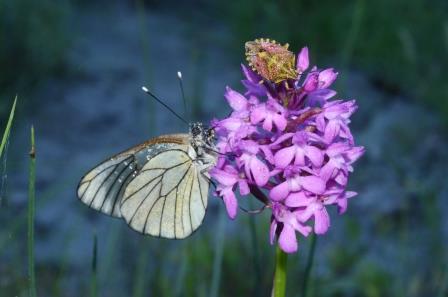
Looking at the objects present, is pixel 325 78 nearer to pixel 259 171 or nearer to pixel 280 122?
pixel 280 122

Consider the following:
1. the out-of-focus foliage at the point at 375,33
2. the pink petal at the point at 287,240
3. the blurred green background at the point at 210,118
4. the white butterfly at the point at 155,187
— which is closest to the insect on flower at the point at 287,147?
the pink petal at the point at 287,240

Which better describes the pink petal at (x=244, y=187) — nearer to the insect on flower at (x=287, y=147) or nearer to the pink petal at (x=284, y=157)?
the insect on flower at (x=287, y=147)

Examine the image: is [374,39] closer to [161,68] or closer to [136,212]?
[161,68]

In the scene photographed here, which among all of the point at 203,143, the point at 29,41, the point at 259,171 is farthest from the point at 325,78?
the point at 29,41

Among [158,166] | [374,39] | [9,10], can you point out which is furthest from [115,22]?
[158,166]

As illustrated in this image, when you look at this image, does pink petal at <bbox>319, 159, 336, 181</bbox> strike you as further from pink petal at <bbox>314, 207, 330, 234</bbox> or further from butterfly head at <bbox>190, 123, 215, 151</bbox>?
butterfly head at <bbox>190, 123, 215, 151</bbox>
